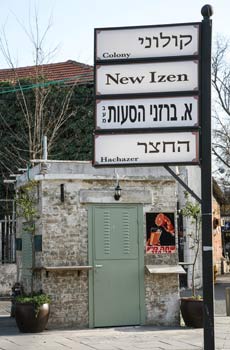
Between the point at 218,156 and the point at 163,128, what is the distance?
30574mm

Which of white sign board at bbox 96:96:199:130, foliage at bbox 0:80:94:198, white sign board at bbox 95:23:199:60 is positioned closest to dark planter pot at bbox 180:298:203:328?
white sign board at bbox 96:96:199:130

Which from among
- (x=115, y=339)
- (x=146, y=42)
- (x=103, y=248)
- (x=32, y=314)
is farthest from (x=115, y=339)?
(x=146, y=42)

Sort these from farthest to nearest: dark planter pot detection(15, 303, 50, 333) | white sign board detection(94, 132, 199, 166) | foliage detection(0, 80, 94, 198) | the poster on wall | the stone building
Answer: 1. foliage detection(0, 80, 94, 198)
2. the poster on wall
3. the stone building
4. dark planter pot detection(15, 303, 50, 333)
5. white sign board detection(94, 132, 199, 166)

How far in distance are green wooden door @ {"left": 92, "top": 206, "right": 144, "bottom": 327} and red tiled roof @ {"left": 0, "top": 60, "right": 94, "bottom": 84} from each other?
11.5 metres

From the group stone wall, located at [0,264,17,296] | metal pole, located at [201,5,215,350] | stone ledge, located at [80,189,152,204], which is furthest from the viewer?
stone wall, located at [0,264,17,296]

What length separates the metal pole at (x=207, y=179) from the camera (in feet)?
22.3

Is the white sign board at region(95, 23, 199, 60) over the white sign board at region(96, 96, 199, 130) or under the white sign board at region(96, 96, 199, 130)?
over

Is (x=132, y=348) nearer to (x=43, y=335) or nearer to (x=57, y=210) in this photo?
(x=43, y=335)

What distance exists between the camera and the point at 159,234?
Answer: 1316cm

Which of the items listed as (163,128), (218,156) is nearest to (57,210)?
(163,128)

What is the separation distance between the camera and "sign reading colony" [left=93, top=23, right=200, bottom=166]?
720 centimetres

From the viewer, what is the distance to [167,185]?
13.5 meters

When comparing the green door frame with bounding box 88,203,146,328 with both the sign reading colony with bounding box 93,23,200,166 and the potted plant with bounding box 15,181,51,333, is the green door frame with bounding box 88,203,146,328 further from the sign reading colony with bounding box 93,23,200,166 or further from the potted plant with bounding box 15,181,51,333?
the sign reading colony with bounding box 93,23,200,166

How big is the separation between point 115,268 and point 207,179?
6177 millimetres
